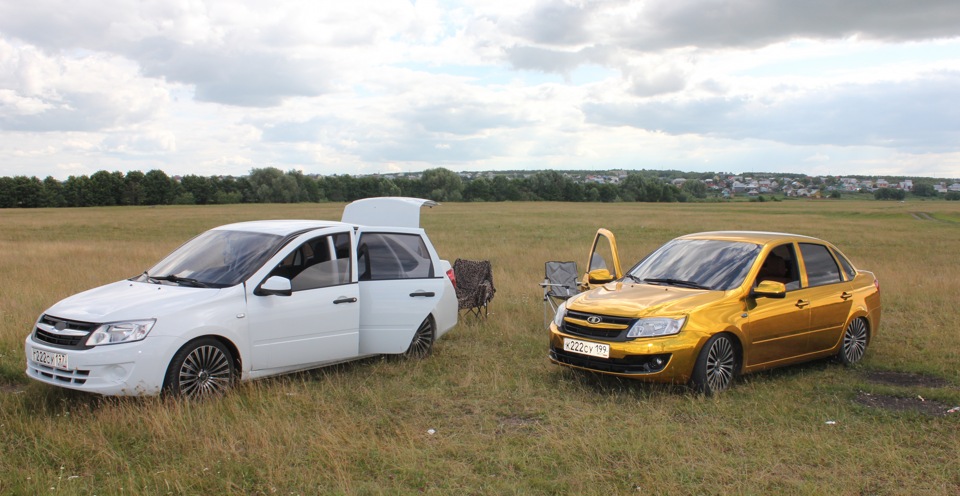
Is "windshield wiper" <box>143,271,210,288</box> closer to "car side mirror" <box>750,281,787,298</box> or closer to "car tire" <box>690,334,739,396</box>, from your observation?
"car tire" <box>690,334,739,396</box>

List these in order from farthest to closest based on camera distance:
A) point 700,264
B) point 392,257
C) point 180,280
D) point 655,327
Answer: point 392,257 < point 700,264 < point 180,280 < point 655,327

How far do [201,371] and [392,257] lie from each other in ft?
8.55

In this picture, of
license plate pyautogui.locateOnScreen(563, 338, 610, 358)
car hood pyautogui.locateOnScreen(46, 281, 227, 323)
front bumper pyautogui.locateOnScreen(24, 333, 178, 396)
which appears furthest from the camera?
license plate pyautogui.locateOnScreen(563, 338, 610, 358)

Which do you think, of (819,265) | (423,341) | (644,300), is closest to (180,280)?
(423,341)

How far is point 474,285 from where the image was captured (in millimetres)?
11281

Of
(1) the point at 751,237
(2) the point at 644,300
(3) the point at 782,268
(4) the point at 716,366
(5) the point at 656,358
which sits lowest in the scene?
(4) the point at 716,366

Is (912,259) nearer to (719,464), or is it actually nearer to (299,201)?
(719,464)

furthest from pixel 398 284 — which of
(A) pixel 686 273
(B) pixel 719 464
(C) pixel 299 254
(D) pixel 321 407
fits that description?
(B) pixel 719 464

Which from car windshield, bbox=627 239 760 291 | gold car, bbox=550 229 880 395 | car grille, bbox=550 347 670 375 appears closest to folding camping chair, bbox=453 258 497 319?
gold car, bbox=550 229 880 395

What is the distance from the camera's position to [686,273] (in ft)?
25.0

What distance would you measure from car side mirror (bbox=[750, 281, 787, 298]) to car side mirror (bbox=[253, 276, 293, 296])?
4.48 meters

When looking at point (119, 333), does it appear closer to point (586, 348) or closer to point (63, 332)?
point (63, 332)

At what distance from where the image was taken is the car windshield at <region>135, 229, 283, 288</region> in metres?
6.72

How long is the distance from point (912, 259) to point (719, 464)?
20.9 metres
